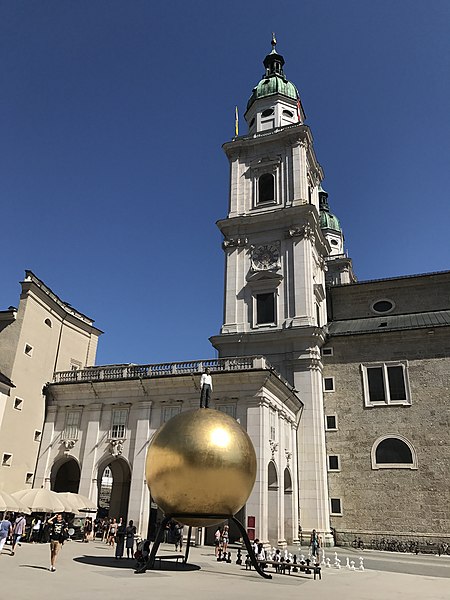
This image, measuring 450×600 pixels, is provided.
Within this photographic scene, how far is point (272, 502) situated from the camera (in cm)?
2817

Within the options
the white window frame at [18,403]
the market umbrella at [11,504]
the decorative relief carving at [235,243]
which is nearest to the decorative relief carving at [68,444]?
the white window frame at [18,403]

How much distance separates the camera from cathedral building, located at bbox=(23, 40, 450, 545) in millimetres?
29562

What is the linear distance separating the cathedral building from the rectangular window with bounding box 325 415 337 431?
85mm

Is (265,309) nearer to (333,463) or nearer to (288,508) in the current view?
(333,463)

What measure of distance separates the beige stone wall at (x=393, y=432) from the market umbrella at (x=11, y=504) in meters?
21.1

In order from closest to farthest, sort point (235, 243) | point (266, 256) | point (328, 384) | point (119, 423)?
point (119, 423) < point (328, 384) < point (266, 256) < point (235, 243)

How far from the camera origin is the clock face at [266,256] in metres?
41.2

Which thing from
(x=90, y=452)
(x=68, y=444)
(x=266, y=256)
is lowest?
(x=90, y=452)

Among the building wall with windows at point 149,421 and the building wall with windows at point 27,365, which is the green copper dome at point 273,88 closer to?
the building wall with windows at point 27,365

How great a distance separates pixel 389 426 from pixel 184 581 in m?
24.6

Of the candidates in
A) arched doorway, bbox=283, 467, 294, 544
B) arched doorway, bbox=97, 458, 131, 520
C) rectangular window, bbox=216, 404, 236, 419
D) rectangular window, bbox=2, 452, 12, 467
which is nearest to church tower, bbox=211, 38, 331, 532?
arched doorway, bbox=283, 467, 294, 544

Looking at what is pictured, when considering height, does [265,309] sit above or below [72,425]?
above

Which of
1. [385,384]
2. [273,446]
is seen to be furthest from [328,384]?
[273,446]

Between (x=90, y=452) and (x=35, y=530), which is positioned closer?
(x=35, y=530)
